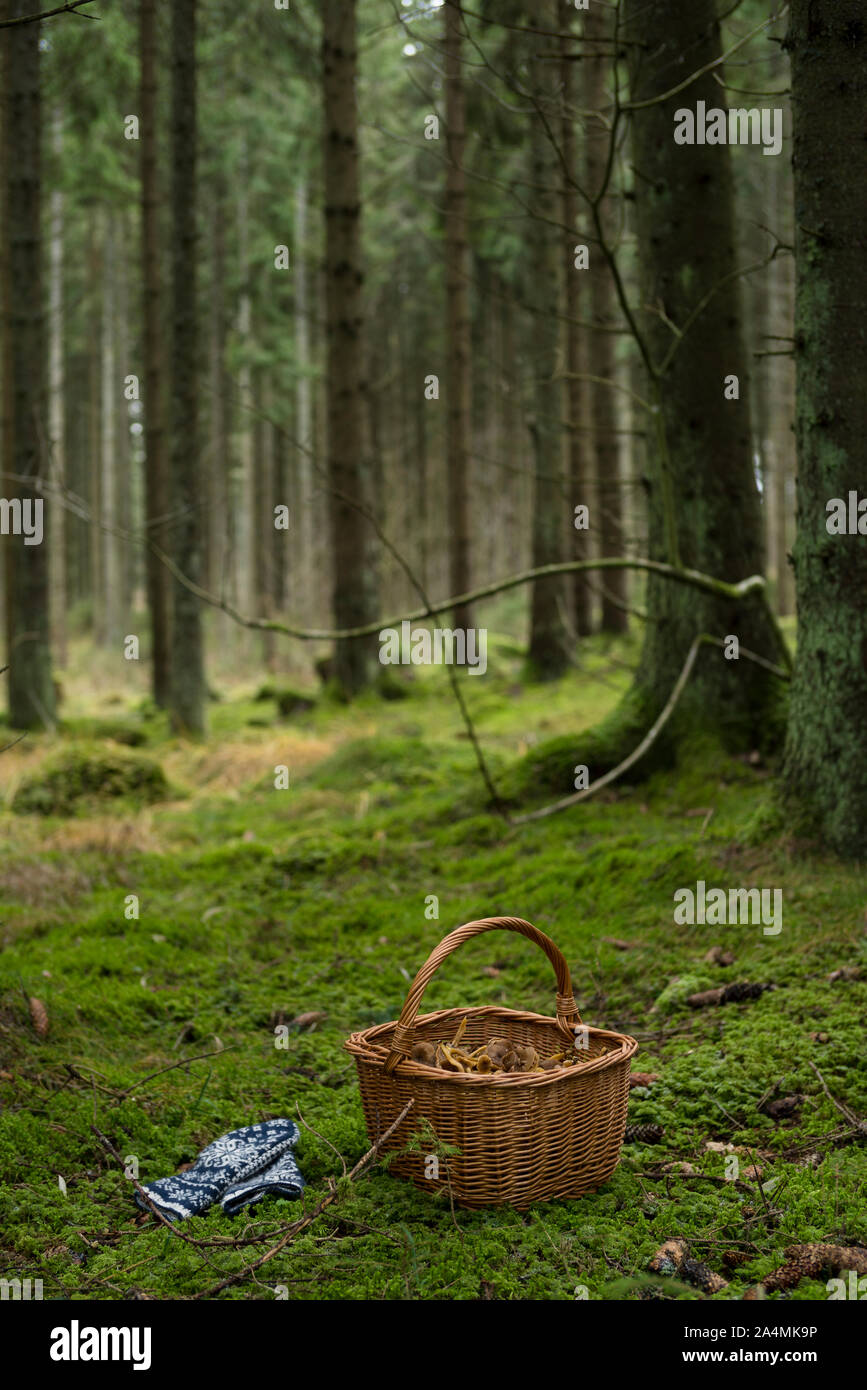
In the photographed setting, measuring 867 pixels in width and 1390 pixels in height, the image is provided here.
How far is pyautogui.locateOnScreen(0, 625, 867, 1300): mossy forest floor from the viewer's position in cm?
306

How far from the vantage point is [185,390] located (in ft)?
40.4

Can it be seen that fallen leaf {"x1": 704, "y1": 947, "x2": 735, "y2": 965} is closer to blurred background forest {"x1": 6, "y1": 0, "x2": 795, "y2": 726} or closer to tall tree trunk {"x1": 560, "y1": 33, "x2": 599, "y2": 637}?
blurred background forest {"x1": 6, "y1": 0, "x2": 795, "y2": 726}

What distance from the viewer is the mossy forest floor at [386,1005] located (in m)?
3.06

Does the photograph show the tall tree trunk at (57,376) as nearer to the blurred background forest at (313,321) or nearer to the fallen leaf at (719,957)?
the blurred background forest at (313,321)

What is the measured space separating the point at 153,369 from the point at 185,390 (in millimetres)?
2986

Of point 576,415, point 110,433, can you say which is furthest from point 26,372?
point 110,433

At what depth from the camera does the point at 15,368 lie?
12367 mm

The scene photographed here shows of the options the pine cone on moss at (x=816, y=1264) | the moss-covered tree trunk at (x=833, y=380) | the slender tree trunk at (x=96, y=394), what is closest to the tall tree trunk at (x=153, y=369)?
the moss-covered tree trunk at (x=833, y=380)

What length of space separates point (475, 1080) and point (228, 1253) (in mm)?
814

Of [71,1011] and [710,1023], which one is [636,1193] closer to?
[710,1023]

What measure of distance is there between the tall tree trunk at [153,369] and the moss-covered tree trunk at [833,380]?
10476mm

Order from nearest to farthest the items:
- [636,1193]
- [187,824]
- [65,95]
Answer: [636,1193] < [187,824] < [65,95]

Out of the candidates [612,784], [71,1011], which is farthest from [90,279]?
[71,1011]
